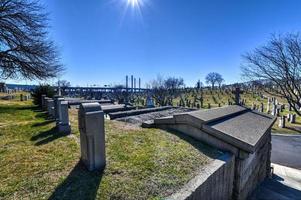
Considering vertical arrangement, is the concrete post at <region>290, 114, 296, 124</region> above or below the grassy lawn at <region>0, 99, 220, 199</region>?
below

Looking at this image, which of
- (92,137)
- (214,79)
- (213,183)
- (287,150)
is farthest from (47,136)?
(214,79)

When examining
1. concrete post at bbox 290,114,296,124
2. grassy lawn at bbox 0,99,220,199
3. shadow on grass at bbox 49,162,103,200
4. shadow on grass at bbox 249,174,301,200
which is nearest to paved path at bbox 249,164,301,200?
shadow on grass at bbox 249,174,301,200

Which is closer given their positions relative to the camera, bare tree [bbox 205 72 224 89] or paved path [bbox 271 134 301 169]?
paved path [bbox 271 134 301 169]

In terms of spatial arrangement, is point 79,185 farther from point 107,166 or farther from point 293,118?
point 293,118

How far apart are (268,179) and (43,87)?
54.6 ft

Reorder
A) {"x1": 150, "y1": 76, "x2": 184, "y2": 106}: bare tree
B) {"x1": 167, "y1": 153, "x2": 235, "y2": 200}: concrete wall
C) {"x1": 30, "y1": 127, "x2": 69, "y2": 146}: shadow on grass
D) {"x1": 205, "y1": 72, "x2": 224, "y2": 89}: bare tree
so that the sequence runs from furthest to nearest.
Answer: {"x1": 205, "y1": 72, "x2": 224, "y2": 89}: bare tree
{"x1": 150, "y1": 76, "x2": 184, "y2": 106}: bare tree
{"x1": 30, "y1": 127, "x2": 69, "y2": 146}: shadow on grass
{"x1": 167, "y1": 153, "x2": 235, "y2": 200}: concrete wall

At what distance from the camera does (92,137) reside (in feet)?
12.5

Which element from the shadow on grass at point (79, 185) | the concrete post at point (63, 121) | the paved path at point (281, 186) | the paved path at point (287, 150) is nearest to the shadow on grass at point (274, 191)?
the paved path at point (281, 186)

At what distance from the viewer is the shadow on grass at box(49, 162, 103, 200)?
2965 mm

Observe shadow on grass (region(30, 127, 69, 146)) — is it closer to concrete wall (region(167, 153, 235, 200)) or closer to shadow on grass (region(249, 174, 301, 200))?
concrete wall (region(167, 153, 235, 200))

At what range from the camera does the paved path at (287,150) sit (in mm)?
12078

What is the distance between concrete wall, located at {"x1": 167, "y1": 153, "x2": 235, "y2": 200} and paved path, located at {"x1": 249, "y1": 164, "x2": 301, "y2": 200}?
2737 mm

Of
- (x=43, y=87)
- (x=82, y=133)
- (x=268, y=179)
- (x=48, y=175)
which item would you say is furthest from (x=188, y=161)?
(x=43, y=87)

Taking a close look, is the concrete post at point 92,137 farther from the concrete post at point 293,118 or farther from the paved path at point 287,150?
the concrete post at point 293,118
